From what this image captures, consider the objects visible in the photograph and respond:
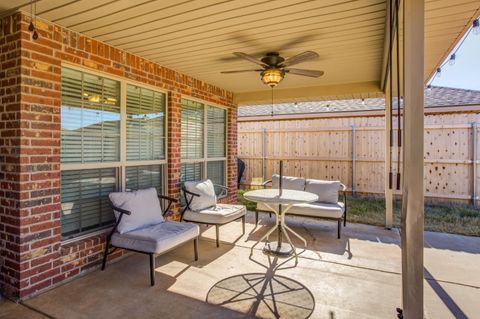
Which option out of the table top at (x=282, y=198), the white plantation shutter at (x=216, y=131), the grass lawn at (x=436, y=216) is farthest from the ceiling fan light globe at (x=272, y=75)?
the grass lawn at (x=436, y=216)

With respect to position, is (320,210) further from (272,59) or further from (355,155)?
(355,155)

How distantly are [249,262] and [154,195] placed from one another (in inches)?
58.7

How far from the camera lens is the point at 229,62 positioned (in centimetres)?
396

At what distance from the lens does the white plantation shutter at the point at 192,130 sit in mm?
4902

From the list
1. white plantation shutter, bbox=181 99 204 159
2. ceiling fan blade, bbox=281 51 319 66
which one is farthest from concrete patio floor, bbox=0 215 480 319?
ceiling fan blade, bbox=281 51 319 66

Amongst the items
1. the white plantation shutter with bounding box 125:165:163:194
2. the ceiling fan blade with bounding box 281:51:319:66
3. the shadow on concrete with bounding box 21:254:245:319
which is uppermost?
the ceiling fan blade with bounding box 281:51:319:66

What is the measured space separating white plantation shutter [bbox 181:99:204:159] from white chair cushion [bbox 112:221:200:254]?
5.85 feet

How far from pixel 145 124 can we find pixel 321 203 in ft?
10.1

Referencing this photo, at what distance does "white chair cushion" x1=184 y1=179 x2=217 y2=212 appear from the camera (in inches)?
170

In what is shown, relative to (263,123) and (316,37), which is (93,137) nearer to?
(316,37)

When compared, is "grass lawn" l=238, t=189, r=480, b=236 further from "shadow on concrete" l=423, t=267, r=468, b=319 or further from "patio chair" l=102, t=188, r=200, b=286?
"patio chair" l=102, t=188, r=200, b=286

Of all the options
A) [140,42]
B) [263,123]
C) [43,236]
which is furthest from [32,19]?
[263,123]

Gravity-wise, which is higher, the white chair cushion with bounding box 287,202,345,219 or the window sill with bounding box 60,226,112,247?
the white chair cushion with bounding box 287,202,345,219

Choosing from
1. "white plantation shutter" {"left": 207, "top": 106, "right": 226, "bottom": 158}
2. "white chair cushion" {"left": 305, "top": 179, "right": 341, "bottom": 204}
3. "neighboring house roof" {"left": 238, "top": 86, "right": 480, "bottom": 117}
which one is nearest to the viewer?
"white chair cushion" {"left": 305, "top": 179, "right": 341, "bottom": 204}
